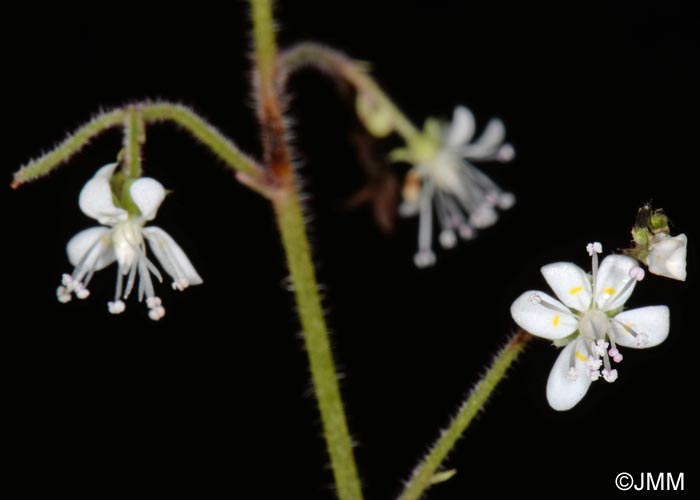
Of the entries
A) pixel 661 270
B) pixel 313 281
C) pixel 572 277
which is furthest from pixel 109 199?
pixel 661 270

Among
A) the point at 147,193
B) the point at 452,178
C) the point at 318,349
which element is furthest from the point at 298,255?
the point at 452,178

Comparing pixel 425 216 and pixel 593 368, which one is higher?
pixel 425 216

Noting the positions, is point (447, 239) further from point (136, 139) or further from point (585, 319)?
point (136, 139)

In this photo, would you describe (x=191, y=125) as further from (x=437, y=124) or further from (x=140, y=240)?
(x=437, y=124)

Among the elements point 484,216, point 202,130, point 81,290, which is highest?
point 484,216

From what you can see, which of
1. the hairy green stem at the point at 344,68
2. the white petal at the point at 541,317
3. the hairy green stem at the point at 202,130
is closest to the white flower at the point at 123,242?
the hairy green stem at the point at 202,130

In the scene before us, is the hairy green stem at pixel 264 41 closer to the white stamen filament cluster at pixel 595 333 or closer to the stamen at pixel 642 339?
the white stamen filament cluster at pixel 595 333

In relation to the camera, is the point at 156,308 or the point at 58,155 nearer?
the point at 58,155

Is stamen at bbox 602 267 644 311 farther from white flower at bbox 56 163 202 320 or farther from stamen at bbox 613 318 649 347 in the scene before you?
white flower at bbox 56 163 202 320
